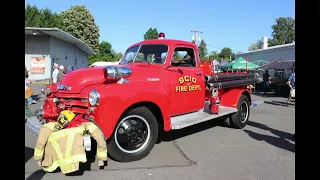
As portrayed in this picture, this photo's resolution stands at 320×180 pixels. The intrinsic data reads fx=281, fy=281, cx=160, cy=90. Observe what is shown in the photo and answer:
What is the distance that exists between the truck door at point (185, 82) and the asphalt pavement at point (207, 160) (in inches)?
30.3

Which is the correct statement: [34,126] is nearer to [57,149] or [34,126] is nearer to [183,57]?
[57,149]

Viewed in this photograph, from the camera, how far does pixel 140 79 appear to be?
4.93 m

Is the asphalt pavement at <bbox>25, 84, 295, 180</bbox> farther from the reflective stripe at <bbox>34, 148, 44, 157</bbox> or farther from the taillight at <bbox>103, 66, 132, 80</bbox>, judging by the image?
the taillight at <bbox>103, 66, 132, 80</bbox>

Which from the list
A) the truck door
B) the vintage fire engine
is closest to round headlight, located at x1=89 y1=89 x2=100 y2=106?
the vintage fire engine

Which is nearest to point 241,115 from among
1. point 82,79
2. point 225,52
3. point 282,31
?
point 82,79

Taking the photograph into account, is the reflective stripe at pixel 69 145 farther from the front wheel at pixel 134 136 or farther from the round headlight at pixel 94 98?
the front wheel at pixel 134 136

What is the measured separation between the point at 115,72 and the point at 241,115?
166 inches

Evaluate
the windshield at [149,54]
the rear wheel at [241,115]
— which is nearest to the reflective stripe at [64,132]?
the windshield at [149,54]

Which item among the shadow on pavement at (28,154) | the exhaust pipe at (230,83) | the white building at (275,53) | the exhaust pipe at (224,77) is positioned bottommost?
the shadow on pavement at (28,154)

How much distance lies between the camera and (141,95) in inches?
174

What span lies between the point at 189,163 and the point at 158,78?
161 centimetres

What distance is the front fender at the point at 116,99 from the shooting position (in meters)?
4.00
